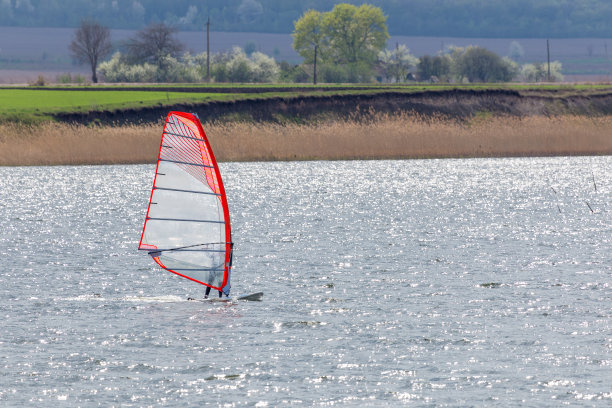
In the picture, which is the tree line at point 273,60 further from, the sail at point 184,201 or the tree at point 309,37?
the sail at point 184,201

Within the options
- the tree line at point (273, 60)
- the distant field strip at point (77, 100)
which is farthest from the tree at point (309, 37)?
the distant field strip at point (77, 100)

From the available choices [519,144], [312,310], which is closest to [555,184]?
[519,144]

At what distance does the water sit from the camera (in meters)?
14.9

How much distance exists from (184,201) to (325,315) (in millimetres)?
3466

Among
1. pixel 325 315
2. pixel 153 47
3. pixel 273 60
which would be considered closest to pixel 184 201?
pixel 325 315

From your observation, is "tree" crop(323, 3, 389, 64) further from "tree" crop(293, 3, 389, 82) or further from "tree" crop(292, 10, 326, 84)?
"tree" crop(292, 10, 326, 84)

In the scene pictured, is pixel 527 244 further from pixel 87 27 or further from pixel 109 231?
pixel 87 27

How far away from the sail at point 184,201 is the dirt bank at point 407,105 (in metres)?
56.8

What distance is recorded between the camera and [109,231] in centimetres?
3584

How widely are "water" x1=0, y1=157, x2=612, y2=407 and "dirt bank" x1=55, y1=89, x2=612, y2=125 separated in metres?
40.0

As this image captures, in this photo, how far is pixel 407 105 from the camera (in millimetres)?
86375

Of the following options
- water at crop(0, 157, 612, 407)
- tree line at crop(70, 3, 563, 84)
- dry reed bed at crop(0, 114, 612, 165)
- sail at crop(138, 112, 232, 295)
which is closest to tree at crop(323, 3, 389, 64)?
tree line at crop(70, 3, 563, 84)

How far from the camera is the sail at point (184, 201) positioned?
19.8 metres

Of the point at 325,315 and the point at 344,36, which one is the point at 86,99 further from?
the point at 344,36
